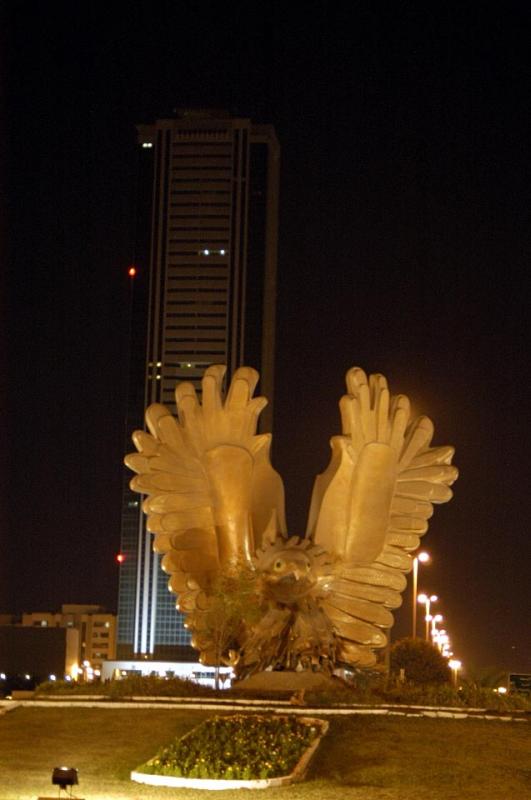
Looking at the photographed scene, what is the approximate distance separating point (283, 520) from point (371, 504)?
2.04m

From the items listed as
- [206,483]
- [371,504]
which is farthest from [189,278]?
[371,504]

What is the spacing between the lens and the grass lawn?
46.7 ft

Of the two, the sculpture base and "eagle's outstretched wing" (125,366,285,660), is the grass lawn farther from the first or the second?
"eagle's outstretched wing" (125,366,285,660)

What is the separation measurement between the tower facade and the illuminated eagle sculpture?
3107 inches

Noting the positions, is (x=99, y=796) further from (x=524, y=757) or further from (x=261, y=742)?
(x=524, y=757)

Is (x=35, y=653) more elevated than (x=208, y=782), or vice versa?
(x=208, y=782)

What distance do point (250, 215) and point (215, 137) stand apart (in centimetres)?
779

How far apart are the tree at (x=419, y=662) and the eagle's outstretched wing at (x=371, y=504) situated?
371 inches

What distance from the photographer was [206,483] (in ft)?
94.4

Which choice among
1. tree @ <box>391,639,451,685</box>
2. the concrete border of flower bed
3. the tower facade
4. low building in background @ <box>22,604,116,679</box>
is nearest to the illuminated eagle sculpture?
tree @ <box>391,639,451,685</box>

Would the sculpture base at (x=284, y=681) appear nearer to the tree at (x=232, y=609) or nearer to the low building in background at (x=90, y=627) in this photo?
the tree at (x=232, y=609)

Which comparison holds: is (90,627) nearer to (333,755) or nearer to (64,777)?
(333,755)

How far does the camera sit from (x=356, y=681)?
92.2 feet

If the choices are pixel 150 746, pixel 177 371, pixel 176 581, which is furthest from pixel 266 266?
pixel 150 746
